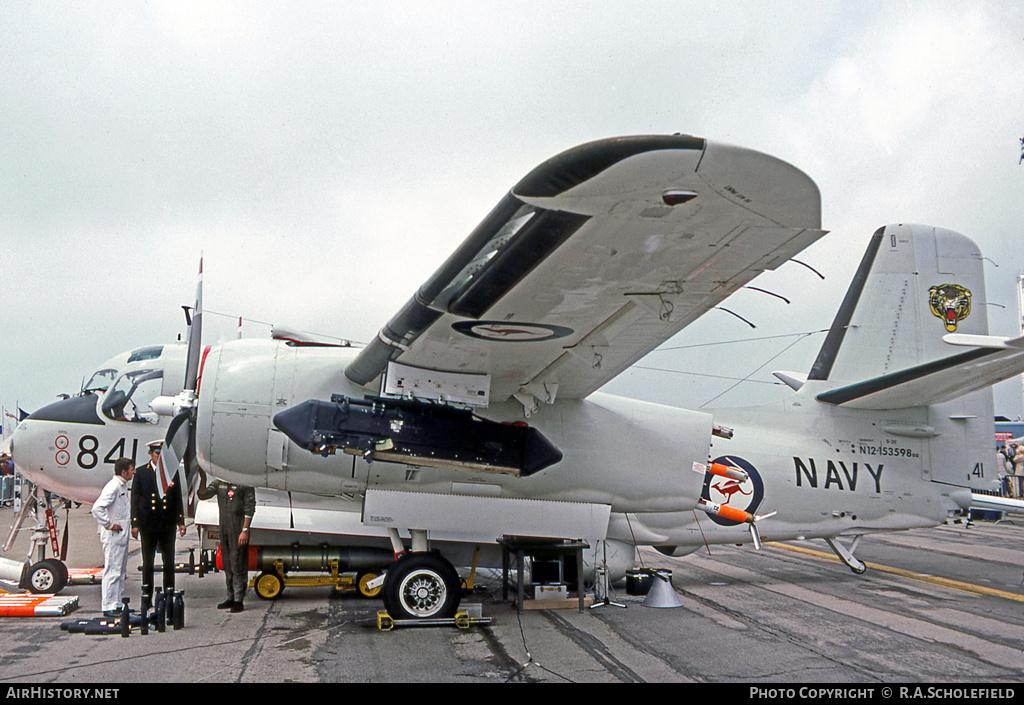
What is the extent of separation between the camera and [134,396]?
9.57 meters

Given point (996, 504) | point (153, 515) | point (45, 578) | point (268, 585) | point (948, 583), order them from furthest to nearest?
point (948, 583)
point (996, 504)
point (268, 585)
point (45, 578)
point (153, 515)

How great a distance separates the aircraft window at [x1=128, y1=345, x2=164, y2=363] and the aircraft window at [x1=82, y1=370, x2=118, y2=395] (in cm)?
31

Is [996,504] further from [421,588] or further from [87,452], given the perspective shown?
[87,452]

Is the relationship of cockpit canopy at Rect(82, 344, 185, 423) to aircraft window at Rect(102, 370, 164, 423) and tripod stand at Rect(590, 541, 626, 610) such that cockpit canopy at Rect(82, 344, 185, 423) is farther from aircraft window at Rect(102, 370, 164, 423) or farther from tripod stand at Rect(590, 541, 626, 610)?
tripod stand at Rect(590, 541, 626, 610)

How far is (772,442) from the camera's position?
10.4 m

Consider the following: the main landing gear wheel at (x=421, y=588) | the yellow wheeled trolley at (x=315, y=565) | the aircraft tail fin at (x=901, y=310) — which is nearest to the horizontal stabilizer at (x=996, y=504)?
the aircraft tail fin at (x=901, y=310)

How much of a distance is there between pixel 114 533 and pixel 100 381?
3.22 metres

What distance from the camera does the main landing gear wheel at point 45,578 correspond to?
8.89 m

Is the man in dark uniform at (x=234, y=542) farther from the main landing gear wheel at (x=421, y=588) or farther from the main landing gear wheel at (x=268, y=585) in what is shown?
the main landing gear wheel at (x=421, y=588)

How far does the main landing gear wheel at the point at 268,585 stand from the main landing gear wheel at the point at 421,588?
2.32 meters

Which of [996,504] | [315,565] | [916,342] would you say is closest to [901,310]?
[916,342]

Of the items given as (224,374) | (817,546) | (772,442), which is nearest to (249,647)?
(224,374)

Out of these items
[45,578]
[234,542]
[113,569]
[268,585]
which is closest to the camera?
[113,569]

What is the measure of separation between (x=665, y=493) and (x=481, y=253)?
4.74m
